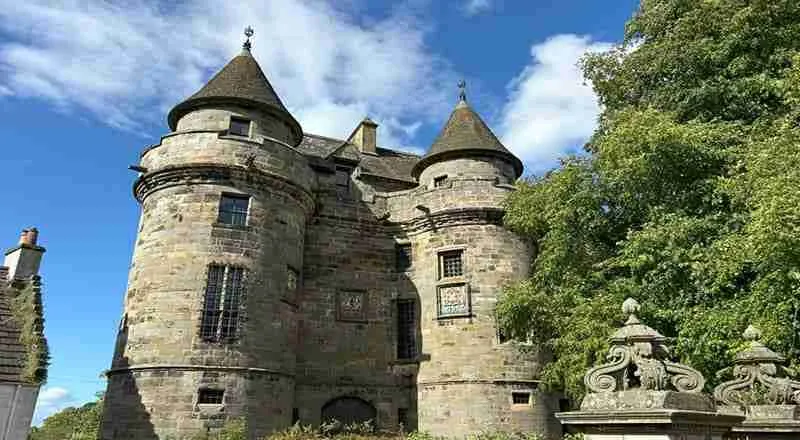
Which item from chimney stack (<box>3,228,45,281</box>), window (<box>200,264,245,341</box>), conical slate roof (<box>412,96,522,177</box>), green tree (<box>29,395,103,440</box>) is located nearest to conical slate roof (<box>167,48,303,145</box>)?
conical slate roof (<box>412,96,522,177</box>)

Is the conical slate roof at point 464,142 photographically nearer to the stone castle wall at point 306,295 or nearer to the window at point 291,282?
the stone castle wall at point 306,295

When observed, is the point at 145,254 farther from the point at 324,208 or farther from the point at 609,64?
the point at 609,64

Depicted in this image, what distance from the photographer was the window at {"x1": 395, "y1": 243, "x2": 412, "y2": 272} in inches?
894

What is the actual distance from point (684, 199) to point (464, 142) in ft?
37.1

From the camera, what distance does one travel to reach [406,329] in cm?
2169

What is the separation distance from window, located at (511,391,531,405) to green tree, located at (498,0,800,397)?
1822mm

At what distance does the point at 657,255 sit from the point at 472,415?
9190mm

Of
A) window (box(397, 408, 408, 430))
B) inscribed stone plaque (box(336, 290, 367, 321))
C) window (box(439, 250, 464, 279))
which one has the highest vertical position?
window (box(439, 250, 464, 279))

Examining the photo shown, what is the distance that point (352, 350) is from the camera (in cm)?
2083

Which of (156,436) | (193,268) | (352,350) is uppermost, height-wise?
(193,268)

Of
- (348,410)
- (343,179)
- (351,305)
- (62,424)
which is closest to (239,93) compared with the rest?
(343,179)

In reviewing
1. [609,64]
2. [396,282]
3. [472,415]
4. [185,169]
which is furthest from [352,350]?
[609,64]

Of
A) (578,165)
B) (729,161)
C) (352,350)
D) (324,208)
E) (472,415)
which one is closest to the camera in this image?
(729,161)

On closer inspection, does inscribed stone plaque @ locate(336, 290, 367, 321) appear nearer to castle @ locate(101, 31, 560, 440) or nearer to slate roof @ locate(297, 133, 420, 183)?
castle @ locate(101, 31, 560, 440)
